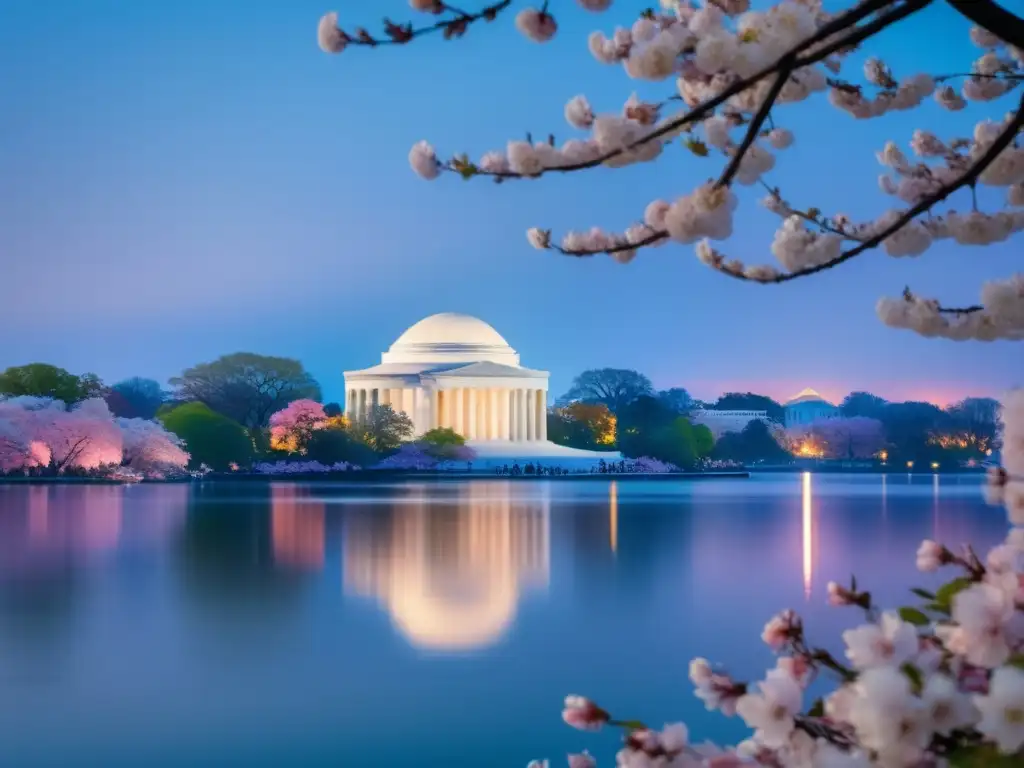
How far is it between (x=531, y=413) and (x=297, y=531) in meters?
70.3

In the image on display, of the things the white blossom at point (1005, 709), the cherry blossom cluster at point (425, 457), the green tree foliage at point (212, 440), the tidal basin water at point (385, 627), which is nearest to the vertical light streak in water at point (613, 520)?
the tidal basin water at point (385, 627)

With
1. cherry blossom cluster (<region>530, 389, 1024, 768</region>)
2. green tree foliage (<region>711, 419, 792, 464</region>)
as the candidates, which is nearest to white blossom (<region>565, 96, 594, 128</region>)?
cherry blossom cluster (<region>530, 389, 1024, 768</region>)

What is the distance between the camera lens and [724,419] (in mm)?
152500

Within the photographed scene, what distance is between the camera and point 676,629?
14.0 meters

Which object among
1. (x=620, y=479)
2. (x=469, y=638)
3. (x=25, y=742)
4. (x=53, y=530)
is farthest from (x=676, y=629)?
(x=620, y=479)

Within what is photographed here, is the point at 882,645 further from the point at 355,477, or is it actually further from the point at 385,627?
the point at 355,477

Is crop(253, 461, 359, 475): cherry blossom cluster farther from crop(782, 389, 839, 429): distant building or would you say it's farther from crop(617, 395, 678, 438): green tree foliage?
crop(782, 389, 839, 429): distant building

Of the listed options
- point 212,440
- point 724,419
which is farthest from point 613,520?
point 724,419

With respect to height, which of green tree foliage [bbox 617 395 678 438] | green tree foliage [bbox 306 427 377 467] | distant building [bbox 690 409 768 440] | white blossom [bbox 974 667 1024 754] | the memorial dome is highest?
the memorial dome

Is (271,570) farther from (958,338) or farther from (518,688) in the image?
(958,338)

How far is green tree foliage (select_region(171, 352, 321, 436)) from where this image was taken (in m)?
93.0

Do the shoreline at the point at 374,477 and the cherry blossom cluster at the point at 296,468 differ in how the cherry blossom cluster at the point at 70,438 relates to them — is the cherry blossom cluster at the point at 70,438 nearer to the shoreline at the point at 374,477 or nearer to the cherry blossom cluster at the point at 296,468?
the shoreline at the point at 374,477

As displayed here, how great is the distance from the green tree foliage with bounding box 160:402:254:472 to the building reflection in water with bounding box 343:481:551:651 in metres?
37.0

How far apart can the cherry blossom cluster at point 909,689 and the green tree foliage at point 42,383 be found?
70687mm
